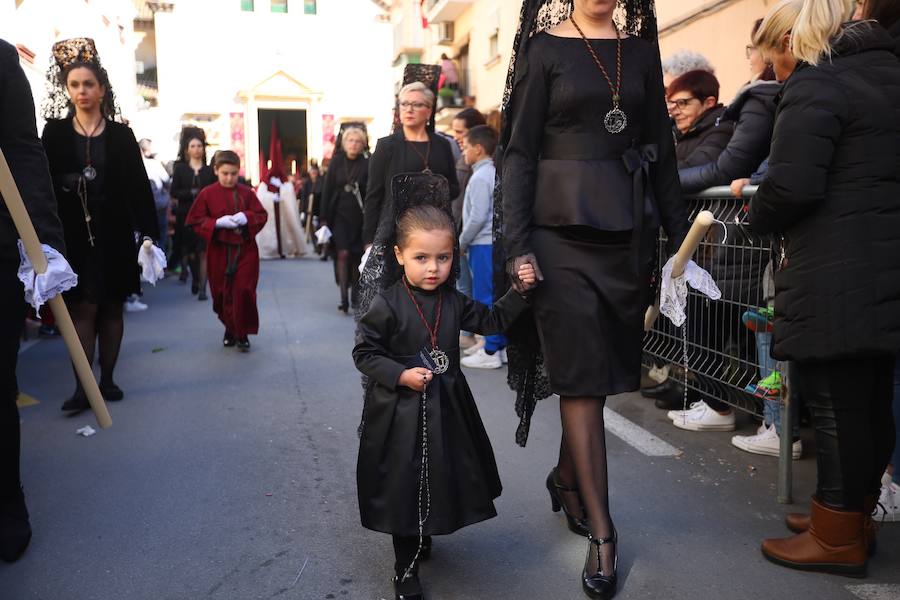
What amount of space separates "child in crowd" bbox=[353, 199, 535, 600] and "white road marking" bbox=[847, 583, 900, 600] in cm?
131

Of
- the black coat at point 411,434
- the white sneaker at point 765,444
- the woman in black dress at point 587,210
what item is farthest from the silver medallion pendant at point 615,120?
the white sneaker at point 765,444

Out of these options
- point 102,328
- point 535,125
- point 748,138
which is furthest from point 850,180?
point 102,328

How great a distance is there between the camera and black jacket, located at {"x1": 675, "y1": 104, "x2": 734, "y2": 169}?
494 centimetres

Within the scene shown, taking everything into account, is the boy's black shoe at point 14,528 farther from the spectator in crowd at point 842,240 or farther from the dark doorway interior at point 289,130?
the dark doorway interior at point 289,130

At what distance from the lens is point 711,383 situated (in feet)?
15.5

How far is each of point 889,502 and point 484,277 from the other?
4100 millimetres

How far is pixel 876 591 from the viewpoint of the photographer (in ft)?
9.94

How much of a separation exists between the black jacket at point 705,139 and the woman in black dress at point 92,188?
349cm

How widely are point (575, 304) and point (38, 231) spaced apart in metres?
2.14

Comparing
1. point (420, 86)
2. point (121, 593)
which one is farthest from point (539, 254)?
point (420, 86)

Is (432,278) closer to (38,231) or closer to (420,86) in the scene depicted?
(38,231)

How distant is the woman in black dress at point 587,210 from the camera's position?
9.96ft

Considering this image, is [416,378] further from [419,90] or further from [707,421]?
[419,90]

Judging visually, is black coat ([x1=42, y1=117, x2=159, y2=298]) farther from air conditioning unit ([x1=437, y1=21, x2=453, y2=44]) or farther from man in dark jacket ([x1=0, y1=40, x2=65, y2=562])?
air conditioning unit ([x1=437, y1=21, x2=453, y2=44])
